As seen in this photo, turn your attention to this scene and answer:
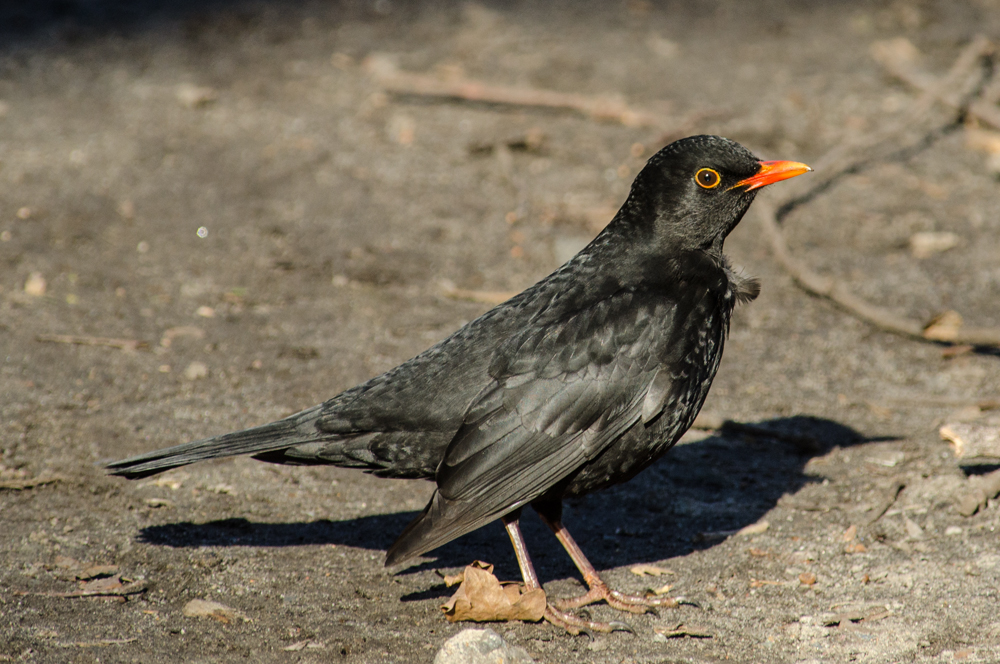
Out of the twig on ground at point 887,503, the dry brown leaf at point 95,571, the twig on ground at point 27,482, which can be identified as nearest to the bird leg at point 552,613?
the twig on ground at point 887,503

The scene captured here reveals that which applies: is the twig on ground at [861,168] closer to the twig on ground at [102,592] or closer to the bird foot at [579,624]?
the bird foot at [579,624]

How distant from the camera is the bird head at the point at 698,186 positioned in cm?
450

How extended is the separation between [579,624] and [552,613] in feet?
0.41

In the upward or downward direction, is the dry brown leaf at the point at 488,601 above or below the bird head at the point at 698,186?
below

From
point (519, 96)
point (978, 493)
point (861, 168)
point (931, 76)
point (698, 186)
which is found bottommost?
point (978, 493)

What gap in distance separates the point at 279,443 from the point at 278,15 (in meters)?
7.94

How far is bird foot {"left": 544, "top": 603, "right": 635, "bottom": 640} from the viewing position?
4074 mm

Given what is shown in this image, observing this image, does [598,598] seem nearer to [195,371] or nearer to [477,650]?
[477,650]

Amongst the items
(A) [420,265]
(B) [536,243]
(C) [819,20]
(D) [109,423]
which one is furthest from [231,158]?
(C) [819,20]

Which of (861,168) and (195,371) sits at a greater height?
(861,168)

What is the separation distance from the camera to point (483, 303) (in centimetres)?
677

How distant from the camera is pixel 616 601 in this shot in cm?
427

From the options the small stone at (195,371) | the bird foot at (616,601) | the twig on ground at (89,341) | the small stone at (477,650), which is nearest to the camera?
the small stone at (477,650)

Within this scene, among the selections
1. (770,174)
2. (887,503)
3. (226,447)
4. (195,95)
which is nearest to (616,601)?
(887,503)
